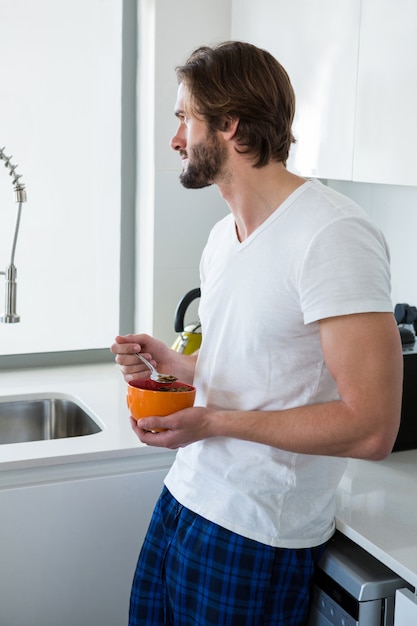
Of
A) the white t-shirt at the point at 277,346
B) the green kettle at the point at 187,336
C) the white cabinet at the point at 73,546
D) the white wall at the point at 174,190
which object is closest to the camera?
the white t-shirt at the point at 277,346

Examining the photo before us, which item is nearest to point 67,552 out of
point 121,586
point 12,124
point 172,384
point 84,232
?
point 121,586

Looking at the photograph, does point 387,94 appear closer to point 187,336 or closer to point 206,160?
point 206,160

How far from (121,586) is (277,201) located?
989 mm

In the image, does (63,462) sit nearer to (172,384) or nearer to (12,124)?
(172,384)

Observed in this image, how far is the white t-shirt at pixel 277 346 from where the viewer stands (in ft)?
3.98

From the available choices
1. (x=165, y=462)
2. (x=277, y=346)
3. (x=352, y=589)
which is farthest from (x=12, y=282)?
(x=352, y=589)

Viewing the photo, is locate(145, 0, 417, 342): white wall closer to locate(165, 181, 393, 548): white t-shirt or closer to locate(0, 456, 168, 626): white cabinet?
locate(0, 456, 168, 626): white cabinet

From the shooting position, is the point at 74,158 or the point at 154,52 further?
the point at 74,158

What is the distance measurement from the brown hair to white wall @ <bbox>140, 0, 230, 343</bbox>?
1.02 m

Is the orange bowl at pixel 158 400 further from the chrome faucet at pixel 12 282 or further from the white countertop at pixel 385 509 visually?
the chrome faucet at pixel 12 282

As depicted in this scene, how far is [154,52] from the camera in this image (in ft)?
7.81

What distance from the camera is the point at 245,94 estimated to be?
4.45 ft

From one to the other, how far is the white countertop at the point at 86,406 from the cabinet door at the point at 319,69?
0.75 m

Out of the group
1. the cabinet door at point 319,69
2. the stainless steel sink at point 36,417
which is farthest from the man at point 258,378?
the stainless steel sink at point 36,417
